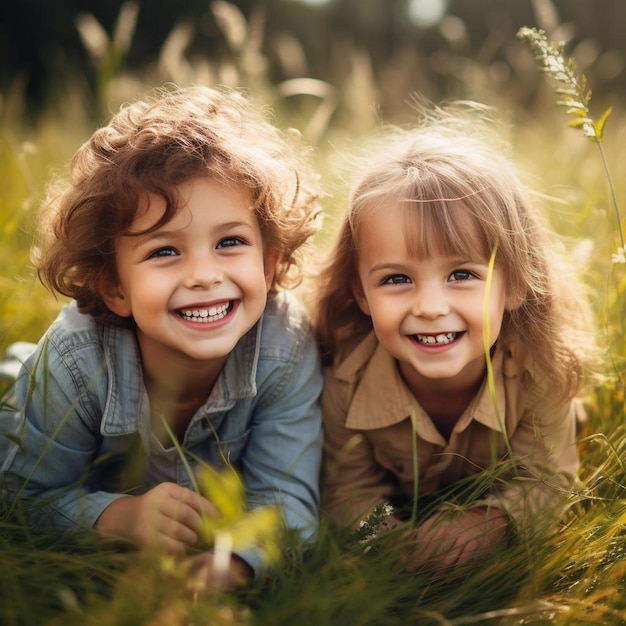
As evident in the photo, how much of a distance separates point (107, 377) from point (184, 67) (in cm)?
209

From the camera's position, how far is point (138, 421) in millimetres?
1822

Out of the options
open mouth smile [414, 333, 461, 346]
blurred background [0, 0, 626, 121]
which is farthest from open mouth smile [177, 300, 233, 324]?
blurred background [0, 0, 626, 121]

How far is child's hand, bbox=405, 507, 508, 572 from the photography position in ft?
5.12

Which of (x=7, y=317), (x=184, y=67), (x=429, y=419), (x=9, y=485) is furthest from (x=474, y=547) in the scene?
(x=184, y=67)

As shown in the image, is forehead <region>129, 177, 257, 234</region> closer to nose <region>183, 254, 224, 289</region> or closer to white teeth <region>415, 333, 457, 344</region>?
nose <region>183, 254, 224, 289</region>

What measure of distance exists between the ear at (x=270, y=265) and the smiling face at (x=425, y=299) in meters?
0.26

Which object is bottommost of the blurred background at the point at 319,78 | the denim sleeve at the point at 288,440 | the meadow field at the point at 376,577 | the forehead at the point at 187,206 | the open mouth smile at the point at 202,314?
the meadow field at the point at 376,577

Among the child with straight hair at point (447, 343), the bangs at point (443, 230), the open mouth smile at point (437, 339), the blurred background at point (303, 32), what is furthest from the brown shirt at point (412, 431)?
the blurred background at point (303, 32)

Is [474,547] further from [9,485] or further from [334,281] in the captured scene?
[9,485]

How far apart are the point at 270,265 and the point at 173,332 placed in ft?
1.20

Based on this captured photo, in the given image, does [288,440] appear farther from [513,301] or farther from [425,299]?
[513,301]

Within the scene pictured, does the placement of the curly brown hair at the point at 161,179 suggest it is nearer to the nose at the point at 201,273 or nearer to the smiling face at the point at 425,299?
the nose at the point at 201,273

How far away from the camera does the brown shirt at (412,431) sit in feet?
6.22

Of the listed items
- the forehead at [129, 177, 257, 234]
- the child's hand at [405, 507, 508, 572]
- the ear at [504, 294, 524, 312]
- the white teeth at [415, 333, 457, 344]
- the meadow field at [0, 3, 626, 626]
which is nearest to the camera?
the meadow field at [0, 3, 626, 626]
